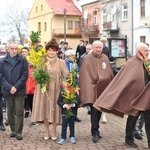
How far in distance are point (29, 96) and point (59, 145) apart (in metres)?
2.56

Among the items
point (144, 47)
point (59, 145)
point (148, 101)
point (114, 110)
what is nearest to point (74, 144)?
point (59, 145)

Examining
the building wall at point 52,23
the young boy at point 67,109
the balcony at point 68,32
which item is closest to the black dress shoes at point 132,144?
the young boy at point 67,109

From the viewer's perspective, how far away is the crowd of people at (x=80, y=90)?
6.44 metres

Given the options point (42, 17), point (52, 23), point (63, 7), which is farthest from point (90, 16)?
point (42, 17)

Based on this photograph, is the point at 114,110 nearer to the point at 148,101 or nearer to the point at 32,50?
the point at 148,101

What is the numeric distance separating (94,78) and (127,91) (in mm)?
886

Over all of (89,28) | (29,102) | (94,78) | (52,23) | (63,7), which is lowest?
(29,102)

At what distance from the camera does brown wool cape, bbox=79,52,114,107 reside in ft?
23.1

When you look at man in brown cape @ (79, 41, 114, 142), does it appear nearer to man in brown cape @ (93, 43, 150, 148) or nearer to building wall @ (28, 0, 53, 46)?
man in brown cape @ (93, 43, 150, 148)

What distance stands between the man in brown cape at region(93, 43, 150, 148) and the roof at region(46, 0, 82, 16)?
151 ft

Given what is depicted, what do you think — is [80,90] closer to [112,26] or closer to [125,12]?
[125,12]

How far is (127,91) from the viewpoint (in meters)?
6.42

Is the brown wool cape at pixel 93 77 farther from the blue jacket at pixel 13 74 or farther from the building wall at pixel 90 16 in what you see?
the building wall at pixel 90 16

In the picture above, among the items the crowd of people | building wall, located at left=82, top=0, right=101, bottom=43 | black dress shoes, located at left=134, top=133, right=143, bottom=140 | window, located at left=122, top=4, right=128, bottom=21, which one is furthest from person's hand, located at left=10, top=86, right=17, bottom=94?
building wall, located at left=82, top=0, right=101, bottom=43
